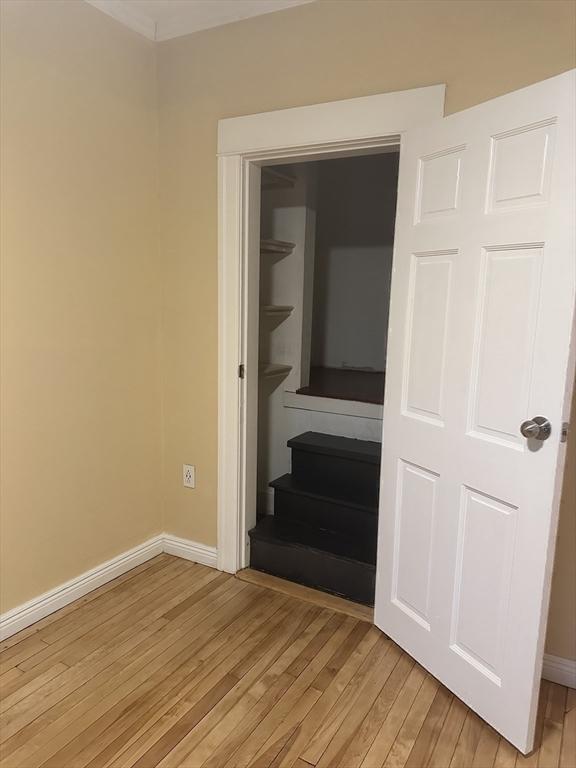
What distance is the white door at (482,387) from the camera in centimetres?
152

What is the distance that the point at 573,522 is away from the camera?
6.34ft

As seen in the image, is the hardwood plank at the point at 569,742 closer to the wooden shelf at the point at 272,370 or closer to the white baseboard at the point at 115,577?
the white baseboard at the point at 115,577

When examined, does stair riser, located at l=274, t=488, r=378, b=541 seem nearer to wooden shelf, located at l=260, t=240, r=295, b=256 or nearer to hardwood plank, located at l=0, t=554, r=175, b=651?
hardwood plank, located at l=0, t=554, r=175, b=651

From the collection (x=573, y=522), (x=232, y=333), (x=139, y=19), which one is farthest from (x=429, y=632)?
(x=139, y=19)

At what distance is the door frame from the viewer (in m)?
2.05

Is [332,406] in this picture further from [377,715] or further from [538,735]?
[538,735]

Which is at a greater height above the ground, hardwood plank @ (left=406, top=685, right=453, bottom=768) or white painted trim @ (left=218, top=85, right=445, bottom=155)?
white painted trim @ (left=218, top=85, right=445, bottom=155)

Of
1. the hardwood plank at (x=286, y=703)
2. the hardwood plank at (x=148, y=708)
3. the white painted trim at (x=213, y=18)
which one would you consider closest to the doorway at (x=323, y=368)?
→ the hardwood plank at (x=286, y=703)

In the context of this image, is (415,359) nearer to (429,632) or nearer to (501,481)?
(501,481)

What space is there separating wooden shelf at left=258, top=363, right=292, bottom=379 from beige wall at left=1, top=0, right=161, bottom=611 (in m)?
0.61

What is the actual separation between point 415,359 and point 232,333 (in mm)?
931

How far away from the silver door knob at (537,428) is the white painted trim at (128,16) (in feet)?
7.56

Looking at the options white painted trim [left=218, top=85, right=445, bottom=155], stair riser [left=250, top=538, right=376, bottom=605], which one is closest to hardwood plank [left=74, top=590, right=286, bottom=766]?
stair riser [left=250, top=538, right=376, bottom=605]

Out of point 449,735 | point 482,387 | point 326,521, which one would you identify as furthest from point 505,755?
point 326,521
